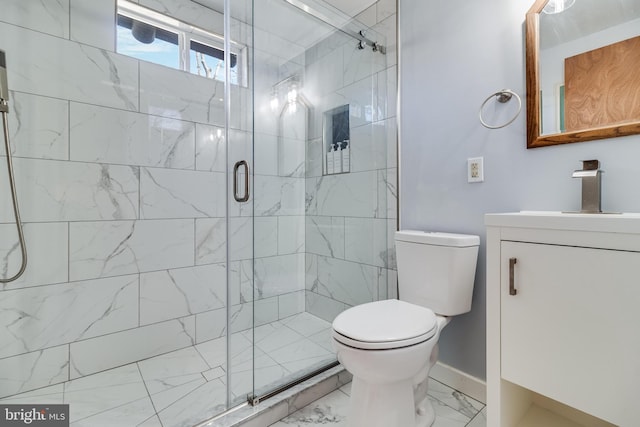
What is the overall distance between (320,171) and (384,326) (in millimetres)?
1111

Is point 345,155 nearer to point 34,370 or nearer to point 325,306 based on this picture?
point 325,306

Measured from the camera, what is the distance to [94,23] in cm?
165

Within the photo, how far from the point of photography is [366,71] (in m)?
1.89

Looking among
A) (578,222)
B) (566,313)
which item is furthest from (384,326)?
(578,222)

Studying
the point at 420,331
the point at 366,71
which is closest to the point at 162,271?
the point at 420,331

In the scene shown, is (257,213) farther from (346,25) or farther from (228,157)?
(346,25)

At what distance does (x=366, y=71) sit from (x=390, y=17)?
1.06ft

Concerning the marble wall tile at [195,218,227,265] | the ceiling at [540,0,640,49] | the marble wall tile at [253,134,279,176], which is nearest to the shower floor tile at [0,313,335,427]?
the marble wall tile at [195,218,227,265]

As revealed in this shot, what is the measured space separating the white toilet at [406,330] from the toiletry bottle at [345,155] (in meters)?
0.63

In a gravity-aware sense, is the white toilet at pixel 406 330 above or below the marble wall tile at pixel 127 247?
below

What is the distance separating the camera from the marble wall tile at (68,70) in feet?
4.80

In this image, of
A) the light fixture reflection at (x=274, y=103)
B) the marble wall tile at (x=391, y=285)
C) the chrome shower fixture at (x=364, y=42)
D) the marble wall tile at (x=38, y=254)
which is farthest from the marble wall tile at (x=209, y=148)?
the marble wall tile at (x=391, y=285)

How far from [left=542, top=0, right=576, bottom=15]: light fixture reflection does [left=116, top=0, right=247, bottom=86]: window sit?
1355 mm

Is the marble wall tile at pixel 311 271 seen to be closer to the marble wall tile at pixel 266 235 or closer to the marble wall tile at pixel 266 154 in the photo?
the marble wall tile at pixel 266 235
